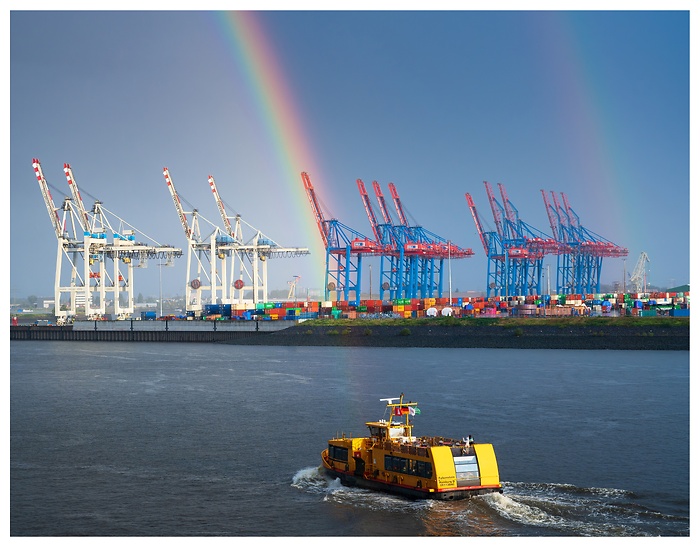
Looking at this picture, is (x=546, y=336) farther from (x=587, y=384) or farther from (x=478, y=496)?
(x=478, y=496)

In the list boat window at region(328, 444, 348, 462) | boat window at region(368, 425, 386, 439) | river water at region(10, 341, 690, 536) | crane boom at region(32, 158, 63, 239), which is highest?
crane boom at region(32, 158, 63, 239)

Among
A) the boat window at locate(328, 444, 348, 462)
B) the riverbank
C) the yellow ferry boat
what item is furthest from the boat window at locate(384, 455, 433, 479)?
the riverbank

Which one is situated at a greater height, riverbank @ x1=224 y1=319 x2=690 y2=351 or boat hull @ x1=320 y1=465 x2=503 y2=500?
riverbank @ x1=224 y1=319 x2=690 y2=351

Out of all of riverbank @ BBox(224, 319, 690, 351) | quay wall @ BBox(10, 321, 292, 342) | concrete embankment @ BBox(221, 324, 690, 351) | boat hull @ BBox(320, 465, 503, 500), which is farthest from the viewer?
quay wall @ BBox(10, 321, 292, 342)

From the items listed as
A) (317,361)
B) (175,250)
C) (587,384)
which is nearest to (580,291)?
(175,250)

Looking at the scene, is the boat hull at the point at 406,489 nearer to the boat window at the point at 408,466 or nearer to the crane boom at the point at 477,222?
the boat window at the point at 408,466

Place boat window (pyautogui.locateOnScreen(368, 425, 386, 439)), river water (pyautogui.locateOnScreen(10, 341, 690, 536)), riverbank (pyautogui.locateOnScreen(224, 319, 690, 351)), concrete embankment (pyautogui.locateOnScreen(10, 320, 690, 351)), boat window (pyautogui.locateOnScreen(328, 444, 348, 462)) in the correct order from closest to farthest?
river water (pyautogui.locateOnScreen(10, 341, 690, 536))
boat window (pyautogui.locateOnScreen(368, 425, 386, 439))
boat window (pyautogui.locateOnScreen(328, 444, 348, 462))
riverbank (pyautogui.locateOnScreen(224, 319, 690, 351))
concrete embankment (pyautogui.locateOnScreen(10, 320, 690, 351))

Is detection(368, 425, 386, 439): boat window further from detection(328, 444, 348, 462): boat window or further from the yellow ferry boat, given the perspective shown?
detection(328, 444, 348, 462): boat window
